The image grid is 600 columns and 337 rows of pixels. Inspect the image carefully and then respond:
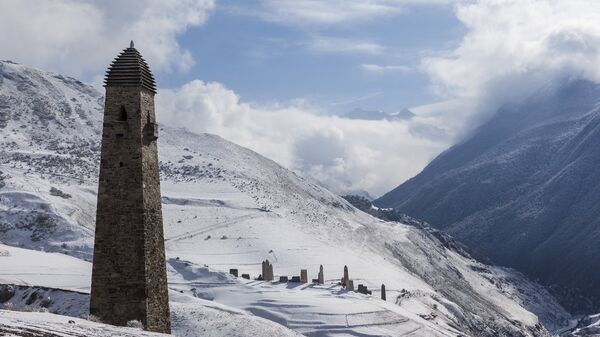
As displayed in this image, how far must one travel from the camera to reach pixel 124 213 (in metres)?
25.2

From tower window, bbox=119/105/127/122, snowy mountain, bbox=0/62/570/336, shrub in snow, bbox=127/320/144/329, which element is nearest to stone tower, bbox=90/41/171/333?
tower window, bbox=119/105/127/122

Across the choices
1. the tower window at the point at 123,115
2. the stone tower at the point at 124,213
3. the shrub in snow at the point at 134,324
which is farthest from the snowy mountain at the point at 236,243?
the tower window at the point at 123,115

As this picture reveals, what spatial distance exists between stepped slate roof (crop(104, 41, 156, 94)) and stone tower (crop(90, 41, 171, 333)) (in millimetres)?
35

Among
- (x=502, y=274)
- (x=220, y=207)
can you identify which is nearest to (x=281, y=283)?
(x=220, y=207)

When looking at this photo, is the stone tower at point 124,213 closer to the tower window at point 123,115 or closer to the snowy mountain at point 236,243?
the tower window at point 123,115

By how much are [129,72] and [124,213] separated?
4.96m

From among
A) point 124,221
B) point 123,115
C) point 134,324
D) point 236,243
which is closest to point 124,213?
point 124,221

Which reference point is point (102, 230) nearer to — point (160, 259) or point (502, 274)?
point (160, 259)

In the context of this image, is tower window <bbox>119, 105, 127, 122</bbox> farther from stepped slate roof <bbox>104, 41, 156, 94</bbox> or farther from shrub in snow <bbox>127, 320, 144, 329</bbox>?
shrub in snow <bbox>127, 320, 144, 329</bbox>

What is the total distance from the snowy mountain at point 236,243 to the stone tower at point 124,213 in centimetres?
374

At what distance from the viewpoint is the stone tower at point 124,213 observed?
25000mm

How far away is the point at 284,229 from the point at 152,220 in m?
73.1

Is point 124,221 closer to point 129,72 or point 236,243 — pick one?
point 129,72

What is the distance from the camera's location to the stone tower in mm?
25000
